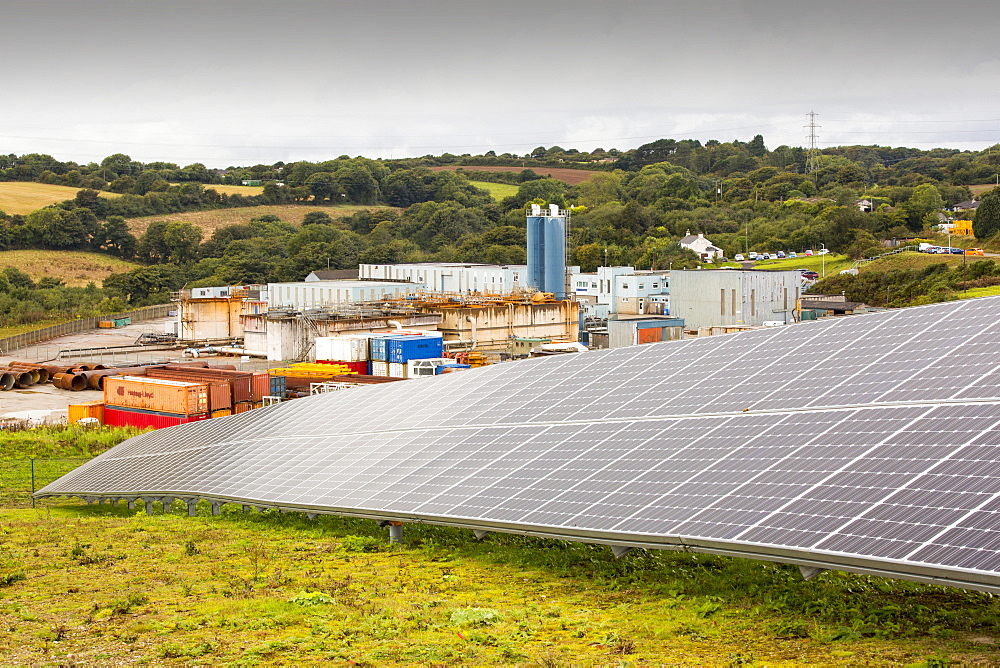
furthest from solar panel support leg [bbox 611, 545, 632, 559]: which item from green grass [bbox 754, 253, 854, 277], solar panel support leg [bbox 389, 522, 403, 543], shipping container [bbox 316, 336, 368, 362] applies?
green grass [bbox 754, 253, 854, 277]

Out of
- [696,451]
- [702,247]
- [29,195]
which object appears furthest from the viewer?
[29,195]

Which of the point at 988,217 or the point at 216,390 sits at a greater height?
the point at 988,217

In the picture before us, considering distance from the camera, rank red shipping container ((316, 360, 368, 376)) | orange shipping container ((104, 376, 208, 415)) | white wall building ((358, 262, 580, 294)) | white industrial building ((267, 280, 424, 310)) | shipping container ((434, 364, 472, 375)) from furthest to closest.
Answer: white wall building ((358, 262, 580, 294)) → white industrial building ((267, 280, 424, 310)) → red shipping container ((316, 360, 368, 376)) → shipping container ((434, 364, 472, 375)) → orange shipping container ((104, 376, 208, 415))

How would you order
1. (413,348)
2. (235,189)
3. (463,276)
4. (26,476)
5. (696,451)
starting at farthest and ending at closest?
(235,189) < (463,276) < (413,348) < (26,476) < (696,451)

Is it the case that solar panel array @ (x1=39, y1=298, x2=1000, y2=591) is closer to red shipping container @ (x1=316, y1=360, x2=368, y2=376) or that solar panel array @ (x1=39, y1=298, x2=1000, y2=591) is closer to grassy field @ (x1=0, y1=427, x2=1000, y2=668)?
A: grassy field @ (x1=0, y1=427, x2=1000, y2=668)

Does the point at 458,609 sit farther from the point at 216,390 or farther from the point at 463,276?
the point at 463,276

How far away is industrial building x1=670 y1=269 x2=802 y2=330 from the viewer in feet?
230

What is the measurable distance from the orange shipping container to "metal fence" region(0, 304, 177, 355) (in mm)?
39687

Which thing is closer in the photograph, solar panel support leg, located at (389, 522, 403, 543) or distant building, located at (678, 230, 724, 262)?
solar panel support leg, located at (389, 522, 403, 543)

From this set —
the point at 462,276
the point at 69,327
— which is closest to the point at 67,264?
the point at 69,327

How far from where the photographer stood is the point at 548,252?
83.5m

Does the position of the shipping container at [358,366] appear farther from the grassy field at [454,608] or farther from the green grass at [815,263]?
the green grass at [815,263]

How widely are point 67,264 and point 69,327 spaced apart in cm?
4528

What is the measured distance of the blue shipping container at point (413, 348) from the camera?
2260 inches
